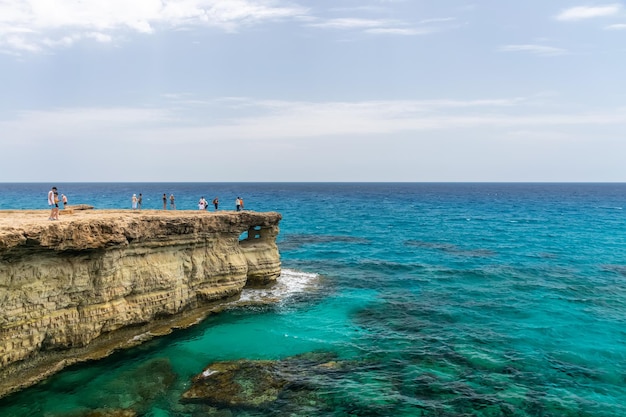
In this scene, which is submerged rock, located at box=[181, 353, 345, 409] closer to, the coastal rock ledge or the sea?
the sea

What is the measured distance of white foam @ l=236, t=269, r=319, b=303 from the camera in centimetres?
2784

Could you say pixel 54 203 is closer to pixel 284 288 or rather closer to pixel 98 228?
pixel 98 228

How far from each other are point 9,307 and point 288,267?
938 inches

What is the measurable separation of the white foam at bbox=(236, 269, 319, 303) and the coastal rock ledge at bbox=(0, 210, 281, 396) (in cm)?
191

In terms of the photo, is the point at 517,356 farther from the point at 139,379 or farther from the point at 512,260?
the point at 512,260

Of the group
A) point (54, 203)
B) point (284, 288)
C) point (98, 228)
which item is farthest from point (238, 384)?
point (284, 288)

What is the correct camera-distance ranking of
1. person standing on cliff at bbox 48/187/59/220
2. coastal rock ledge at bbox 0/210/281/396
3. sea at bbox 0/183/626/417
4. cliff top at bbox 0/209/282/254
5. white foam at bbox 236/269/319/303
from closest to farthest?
cliff top at bbox 0/209/282/254 → sea at bbox 0/183/626/417 → coastal rock ledge at bbox 0/210/281/396 → person standing on cliff at bbox 48/187/59/220 → white foam at bbox 236/269/319/303

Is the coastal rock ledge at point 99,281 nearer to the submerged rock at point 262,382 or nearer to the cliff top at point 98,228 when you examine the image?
the cliff top at point 98,228

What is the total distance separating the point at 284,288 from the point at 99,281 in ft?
45.9

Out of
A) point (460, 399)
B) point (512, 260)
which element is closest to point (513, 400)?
point (460, 399)

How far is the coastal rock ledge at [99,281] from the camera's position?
52.6ft

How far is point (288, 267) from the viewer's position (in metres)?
37.8

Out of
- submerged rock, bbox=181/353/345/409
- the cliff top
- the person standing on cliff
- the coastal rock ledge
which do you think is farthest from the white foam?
the person standing on cliff

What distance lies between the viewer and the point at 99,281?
61.7ft
